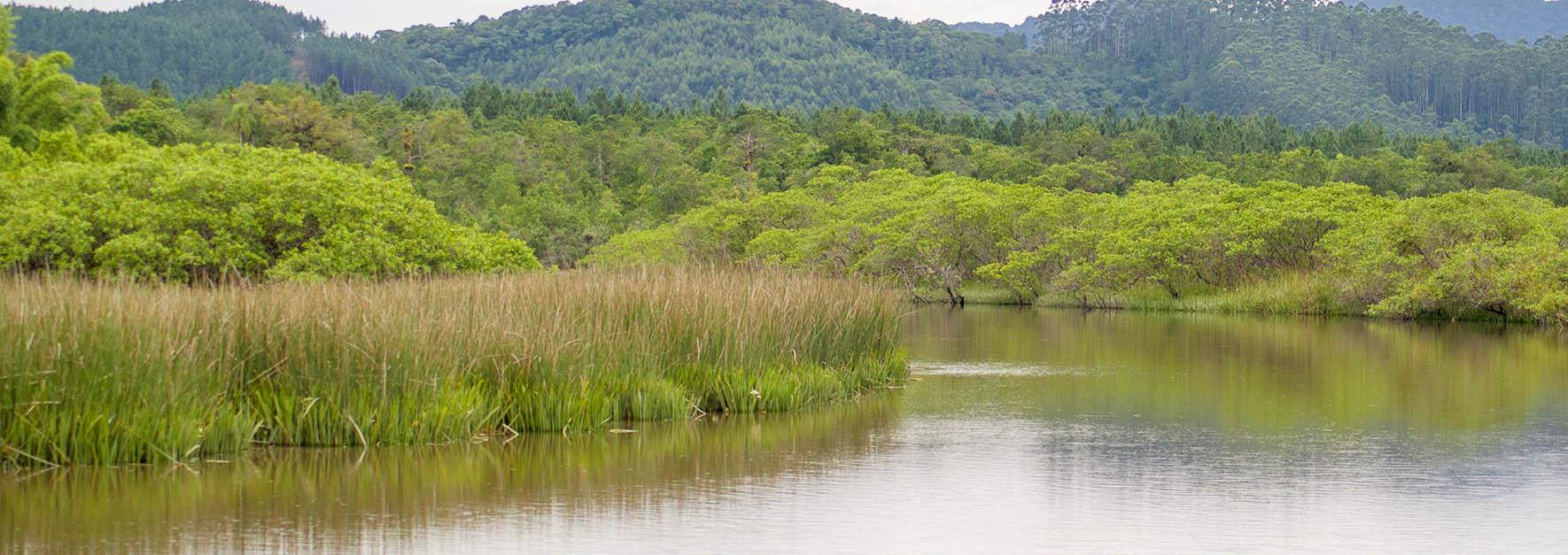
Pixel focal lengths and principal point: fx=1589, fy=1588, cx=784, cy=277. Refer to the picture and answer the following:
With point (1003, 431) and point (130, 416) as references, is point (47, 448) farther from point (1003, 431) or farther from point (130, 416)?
point (1003, 431)

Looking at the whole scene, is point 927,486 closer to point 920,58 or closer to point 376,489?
point 376,489

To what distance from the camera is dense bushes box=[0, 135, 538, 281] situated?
765 inches

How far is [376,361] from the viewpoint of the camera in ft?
39.0

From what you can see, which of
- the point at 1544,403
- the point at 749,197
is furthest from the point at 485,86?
the point at 1544,403

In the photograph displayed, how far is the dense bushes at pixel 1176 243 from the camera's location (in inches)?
1348

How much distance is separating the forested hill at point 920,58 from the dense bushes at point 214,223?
9785 cm

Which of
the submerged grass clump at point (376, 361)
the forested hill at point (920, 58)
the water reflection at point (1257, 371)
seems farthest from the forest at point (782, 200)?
the forested hill at point (920, 58)

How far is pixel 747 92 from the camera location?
5320 inches

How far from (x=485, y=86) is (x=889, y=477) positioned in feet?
269

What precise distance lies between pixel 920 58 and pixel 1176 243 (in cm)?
11121

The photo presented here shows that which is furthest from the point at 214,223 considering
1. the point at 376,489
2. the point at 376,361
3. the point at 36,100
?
the point at 36,100

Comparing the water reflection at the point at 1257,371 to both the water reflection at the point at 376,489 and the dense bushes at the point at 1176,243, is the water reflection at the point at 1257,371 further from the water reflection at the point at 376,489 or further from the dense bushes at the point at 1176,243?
the water reflection at the point at 376,489

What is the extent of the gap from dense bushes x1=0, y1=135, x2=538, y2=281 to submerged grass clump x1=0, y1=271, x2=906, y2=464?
16.3 feet

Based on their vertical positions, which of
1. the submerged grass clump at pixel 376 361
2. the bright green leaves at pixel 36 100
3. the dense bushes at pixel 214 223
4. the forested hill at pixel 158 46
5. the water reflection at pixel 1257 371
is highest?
the forested hill at pixel 158 46
